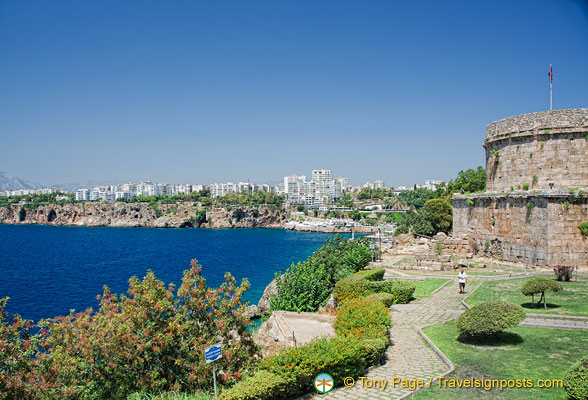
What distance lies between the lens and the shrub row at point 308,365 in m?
7.43

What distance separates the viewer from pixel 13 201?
530 feet

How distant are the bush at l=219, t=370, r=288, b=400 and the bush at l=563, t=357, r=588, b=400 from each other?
5.00 metres

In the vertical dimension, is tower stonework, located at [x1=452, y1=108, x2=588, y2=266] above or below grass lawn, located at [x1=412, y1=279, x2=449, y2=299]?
above

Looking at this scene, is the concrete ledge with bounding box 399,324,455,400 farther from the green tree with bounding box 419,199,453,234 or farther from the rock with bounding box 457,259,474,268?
the green tree with bounding box 419,199,453,234

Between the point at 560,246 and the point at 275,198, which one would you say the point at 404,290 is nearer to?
the point at 560,246

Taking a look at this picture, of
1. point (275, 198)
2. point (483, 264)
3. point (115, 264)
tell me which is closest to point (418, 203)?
point (275, 198)

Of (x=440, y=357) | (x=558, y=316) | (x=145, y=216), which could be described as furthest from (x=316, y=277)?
(x=145, y=216)

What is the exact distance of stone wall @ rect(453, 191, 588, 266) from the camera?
2095 cm

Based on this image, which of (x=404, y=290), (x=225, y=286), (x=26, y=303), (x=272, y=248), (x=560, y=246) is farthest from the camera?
(x=272, y=248)

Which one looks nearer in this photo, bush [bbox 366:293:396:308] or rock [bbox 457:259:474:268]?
bush [bbox 366:293:396:308]

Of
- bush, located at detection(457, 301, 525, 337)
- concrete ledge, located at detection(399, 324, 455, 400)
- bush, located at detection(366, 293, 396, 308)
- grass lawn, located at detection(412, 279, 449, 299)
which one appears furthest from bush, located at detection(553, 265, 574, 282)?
concrete ledge, located at detection(399, 324, 455, 400)

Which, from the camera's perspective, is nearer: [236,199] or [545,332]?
[545,332]

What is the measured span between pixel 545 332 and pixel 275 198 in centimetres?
15291

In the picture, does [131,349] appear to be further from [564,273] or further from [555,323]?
[564,273]
